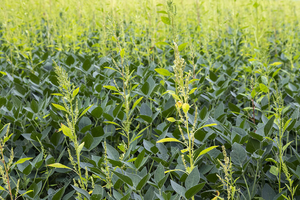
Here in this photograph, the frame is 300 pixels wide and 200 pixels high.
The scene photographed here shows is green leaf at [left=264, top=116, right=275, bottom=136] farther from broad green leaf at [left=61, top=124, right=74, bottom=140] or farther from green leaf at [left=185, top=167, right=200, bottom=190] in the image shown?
broad green leaf at [left=61, top=124, right=74, bottom=140]

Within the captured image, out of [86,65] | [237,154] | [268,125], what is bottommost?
[237,154]

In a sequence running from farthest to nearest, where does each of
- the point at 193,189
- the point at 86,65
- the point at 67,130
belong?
the point at 86,65 → the point at 67,130 → the point at 193,189

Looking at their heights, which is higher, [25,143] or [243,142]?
[243,142]

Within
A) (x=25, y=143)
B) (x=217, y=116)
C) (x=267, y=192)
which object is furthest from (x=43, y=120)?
(x=267, y=192)

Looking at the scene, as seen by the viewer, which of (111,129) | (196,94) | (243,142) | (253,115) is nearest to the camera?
(243,142)

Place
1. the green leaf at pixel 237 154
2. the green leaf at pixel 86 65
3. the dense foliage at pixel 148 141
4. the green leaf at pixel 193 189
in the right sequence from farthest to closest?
the green leaf at pixel 86 65 → the green leaf at pixel 237 154 → the dense foliage at pixel 148 141 → the green leaf at pixel 193 189

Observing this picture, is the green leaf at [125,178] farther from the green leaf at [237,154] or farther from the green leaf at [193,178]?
the green leaf at [237,154]

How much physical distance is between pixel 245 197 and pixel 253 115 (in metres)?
0.74

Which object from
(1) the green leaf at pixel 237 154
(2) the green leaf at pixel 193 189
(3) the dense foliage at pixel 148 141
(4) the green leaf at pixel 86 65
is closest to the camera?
(2) the green leaf at pixel 193 189

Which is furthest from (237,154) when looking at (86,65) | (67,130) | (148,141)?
(86,65)

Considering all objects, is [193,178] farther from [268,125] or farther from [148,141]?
[268,125]

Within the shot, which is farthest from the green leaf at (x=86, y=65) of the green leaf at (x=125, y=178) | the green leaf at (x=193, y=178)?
the green leaf at (x=193, y=178)

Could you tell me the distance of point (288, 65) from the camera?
9.94 ft

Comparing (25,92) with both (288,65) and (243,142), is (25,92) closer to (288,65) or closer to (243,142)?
(243,142)
